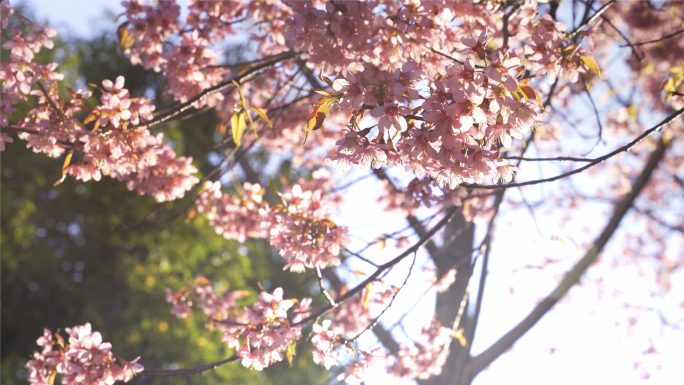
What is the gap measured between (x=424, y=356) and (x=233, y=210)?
1009mm

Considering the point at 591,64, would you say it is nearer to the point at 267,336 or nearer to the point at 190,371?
the point at 267,336

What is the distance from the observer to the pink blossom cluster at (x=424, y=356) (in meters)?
1.68

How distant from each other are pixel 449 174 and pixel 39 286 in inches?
214

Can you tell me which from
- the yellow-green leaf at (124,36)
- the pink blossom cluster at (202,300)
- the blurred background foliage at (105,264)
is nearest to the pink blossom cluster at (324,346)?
the pink blossom cluster at (202,300)

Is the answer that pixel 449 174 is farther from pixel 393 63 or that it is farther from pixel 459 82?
pixel 393 63

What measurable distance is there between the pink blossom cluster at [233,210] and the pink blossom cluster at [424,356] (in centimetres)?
78

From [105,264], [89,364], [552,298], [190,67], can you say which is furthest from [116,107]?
[105,264]

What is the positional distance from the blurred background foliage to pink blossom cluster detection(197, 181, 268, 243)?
5.51ft

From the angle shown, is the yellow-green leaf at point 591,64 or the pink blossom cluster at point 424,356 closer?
the yellow-green leaf at point 591,64

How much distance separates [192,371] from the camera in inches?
42.1

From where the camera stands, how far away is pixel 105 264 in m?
4.55

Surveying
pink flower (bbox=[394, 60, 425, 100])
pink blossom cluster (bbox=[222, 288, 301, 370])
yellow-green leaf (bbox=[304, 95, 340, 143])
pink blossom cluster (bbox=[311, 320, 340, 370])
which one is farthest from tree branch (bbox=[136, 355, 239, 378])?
pink flower (bbox=[394, 60, 425, 100])

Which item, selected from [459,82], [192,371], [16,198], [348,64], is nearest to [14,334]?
[16,198]

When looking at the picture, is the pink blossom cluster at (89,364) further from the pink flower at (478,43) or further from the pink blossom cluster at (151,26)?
the pink flower at (478,43)
